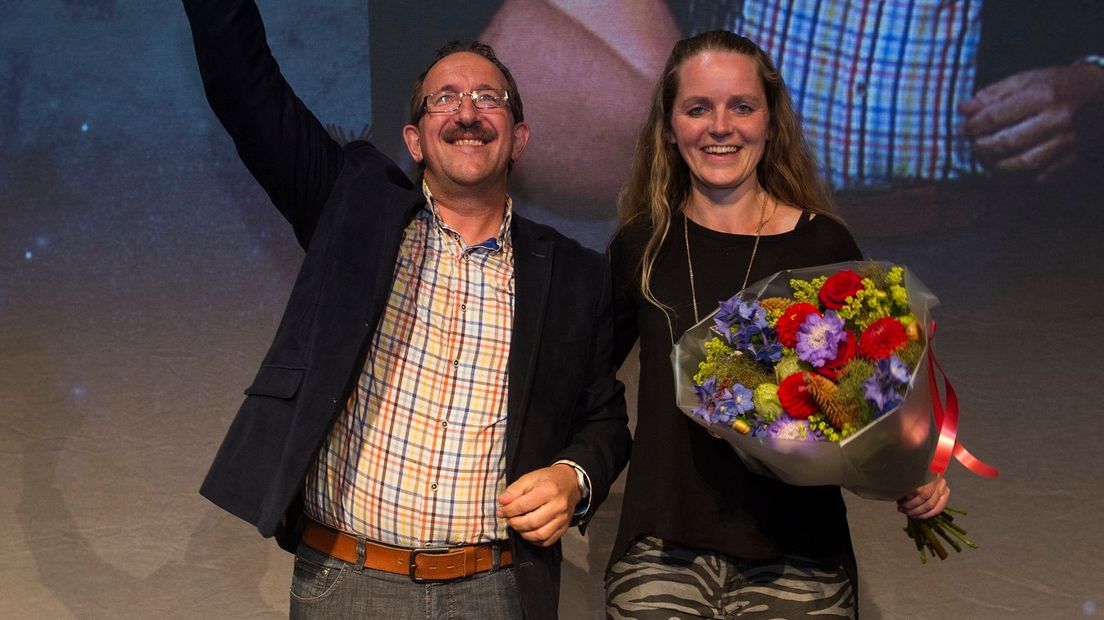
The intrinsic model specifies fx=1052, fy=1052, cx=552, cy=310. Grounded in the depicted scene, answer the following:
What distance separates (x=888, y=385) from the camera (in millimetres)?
1719

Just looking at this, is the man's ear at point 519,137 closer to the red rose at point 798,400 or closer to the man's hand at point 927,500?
the red rose at point 798,400

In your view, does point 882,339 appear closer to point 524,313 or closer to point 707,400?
point 707,400

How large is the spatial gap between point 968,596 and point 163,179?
2.67 meters

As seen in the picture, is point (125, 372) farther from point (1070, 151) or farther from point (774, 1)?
point (1070, 151)

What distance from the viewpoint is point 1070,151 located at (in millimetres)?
3107

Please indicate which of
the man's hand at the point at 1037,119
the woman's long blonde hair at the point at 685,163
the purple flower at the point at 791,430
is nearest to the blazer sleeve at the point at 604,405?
the woman's long blonde hair at the point at 685,163

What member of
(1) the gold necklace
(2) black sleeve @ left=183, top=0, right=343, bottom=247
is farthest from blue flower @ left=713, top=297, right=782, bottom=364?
(2) black sleeve @ left=183, top=0, right=343, bottom=247

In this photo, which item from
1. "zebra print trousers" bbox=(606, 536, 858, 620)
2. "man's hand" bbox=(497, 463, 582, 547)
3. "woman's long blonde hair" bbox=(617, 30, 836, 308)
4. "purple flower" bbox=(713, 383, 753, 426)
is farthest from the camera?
"woman's long blonde hair" bbox=(617, 30, 836, 308)

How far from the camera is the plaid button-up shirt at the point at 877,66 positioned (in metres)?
3.05

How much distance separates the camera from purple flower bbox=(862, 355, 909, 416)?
1.70m

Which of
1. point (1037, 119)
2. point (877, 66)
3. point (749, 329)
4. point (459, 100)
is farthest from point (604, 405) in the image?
point (1037, 119)

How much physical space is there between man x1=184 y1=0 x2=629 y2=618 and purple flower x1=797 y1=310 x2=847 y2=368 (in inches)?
21.1

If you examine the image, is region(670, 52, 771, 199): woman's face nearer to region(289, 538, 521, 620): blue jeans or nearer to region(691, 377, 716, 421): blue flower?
region(691, 377, 716, 421): blue flower

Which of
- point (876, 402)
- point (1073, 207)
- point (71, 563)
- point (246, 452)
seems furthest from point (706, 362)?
point (71, 563)
